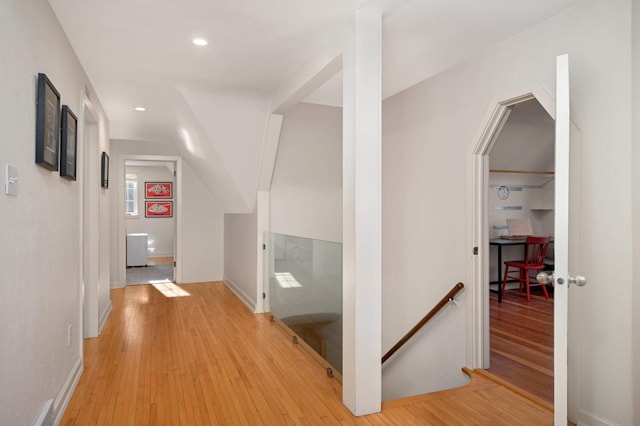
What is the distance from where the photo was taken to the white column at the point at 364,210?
7.90ft

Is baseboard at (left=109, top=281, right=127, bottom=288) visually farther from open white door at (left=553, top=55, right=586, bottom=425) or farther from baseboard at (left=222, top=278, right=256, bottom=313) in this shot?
open white door at (left=553, top=55, right=586, bottom=425)

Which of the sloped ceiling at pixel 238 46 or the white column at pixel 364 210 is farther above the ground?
the sloped ceiling at pixel 238 46

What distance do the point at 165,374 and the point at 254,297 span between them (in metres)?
2.02

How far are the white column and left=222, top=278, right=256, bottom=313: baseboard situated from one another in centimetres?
271

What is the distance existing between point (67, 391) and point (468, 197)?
10.2ft

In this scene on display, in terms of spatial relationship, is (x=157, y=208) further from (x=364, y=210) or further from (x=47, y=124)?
(x=364, y=210)

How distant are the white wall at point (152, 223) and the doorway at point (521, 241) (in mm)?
8214

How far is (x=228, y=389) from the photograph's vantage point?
9.23 feet

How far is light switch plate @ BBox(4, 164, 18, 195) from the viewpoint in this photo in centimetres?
162

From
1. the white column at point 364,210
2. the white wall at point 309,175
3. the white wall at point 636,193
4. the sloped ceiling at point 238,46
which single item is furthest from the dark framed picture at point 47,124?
the white wall at point 636,193

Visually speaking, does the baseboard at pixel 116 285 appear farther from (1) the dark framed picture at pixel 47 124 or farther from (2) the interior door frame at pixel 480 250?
(2) the interior door frame at pixel 480 250

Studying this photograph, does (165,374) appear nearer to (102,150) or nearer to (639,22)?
(102,150)

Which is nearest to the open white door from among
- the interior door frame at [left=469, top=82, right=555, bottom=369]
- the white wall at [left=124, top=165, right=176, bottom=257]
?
the interior door frame at [left=469, top=82, right=555, bottom=369]

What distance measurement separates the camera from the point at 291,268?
4.22 m
